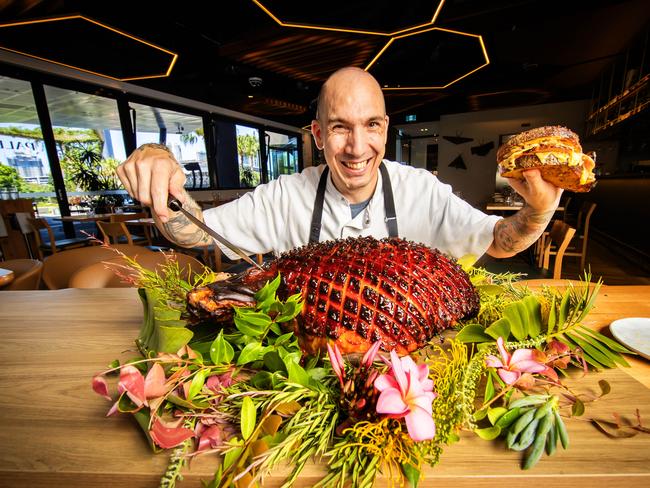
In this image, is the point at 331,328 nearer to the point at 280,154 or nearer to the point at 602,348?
the point at 602,348

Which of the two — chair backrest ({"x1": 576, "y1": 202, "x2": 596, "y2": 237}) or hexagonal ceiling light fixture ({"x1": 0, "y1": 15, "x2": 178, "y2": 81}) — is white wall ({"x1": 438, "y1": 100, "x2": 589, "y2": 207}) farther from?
hexagonal ceiling light fixture ({"x1": 0, "y1": 15, "x2": 178, "y2": 81})

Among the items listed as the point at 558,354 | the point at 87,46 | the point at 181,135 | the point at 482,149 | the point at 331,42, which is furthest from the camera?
the point at 482,149

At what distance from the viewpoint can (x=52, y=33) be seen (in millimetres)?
4137

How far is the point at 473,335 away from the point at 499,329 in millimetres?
54

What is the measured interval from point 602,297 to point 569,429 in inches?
34.4

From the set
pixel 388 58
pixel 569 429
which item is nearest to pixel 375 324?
pixel 569 429

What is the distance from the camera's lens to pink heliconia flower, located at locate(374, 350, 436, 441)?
41 centimetres

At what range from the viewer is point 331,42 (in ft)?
16.4

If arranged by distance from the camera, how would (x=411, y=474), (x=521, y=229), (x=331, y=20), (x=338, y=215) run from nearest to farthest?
(x=411, y=474)
(x=521, y=229)
(x=338, y=215)
(x=331, y=20)

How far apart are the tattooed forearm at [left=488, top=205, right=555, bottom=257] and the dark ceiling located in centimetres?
349

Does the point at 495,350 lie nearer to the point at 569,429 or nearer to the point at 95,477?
the point at 569,429

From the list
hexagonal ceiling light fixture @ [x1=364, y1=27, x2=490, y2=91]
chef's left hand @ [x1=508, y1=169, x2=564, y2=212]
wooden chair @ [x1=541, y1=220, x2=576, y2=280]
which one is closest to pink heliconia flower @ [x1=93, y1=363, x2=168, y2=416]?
chef's left hand @ [x1=508, y1=169, x2=564, y2=212]

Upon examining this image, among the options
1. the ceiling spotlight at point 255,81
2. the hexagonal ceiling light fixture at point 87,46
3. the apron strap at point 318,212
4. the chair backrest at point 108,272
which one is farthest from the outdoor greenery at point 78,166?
the apron strap at point 318,212

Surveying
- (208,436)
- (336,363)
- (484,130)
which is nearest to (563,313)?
(336,363)
